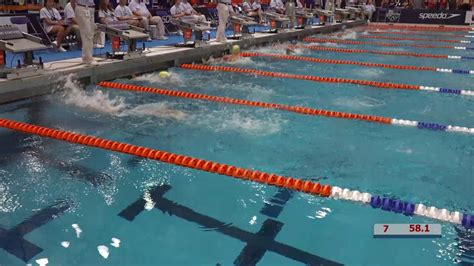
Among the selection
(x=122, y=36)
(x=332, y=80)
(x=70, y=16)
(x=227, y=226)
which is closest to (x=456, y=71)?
(x=332, y=80)

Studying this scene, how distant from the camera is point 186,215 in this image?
2.78 meters

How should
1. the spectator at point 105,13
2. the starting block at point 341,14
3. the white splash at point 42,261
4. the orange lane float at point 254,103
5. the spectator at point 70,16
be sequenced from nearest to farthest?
the white splash at point 42,261 < the orange lane float at point 254,103 < the spectator at point 70,16 < the spectator at point 105,13 < the starting block at point 341,14

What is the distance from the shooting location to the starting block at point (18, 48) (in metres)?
5.21

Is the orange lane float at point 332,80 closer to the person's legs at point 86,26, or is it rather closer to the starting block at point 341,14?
the person's legs at point 86,26

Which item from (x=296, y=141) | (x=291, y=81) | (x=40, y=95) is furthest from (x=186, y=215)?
(x=291, y=81)

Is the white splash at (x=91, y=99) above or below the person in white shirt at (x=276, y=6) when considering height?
below

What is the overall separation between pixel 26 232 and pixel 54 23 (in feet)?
20.4

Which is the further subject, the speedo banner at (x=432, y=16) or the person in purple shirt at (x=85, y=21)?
the speedo banner at (x=432, y=16)

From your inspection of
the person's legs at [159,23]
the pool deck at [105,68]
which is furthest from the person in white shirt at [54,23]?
the person's legs at [159,23]

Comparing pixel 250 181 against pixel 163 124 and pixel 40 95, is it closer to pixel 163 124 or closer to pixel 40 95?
pixel 163 124

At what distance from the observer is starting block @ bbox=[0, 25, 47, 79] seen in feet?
17.1

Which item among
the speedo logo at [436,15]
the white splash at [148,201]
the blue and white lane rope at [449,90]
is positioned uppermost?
the speedo logo at [436,15]

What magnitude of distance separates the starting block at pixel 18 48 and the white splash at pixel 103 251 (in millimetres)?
3576

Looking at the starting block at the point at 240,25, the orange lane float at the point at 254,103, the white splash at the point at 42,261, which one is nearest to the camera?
the white splash at the point at 42,261
